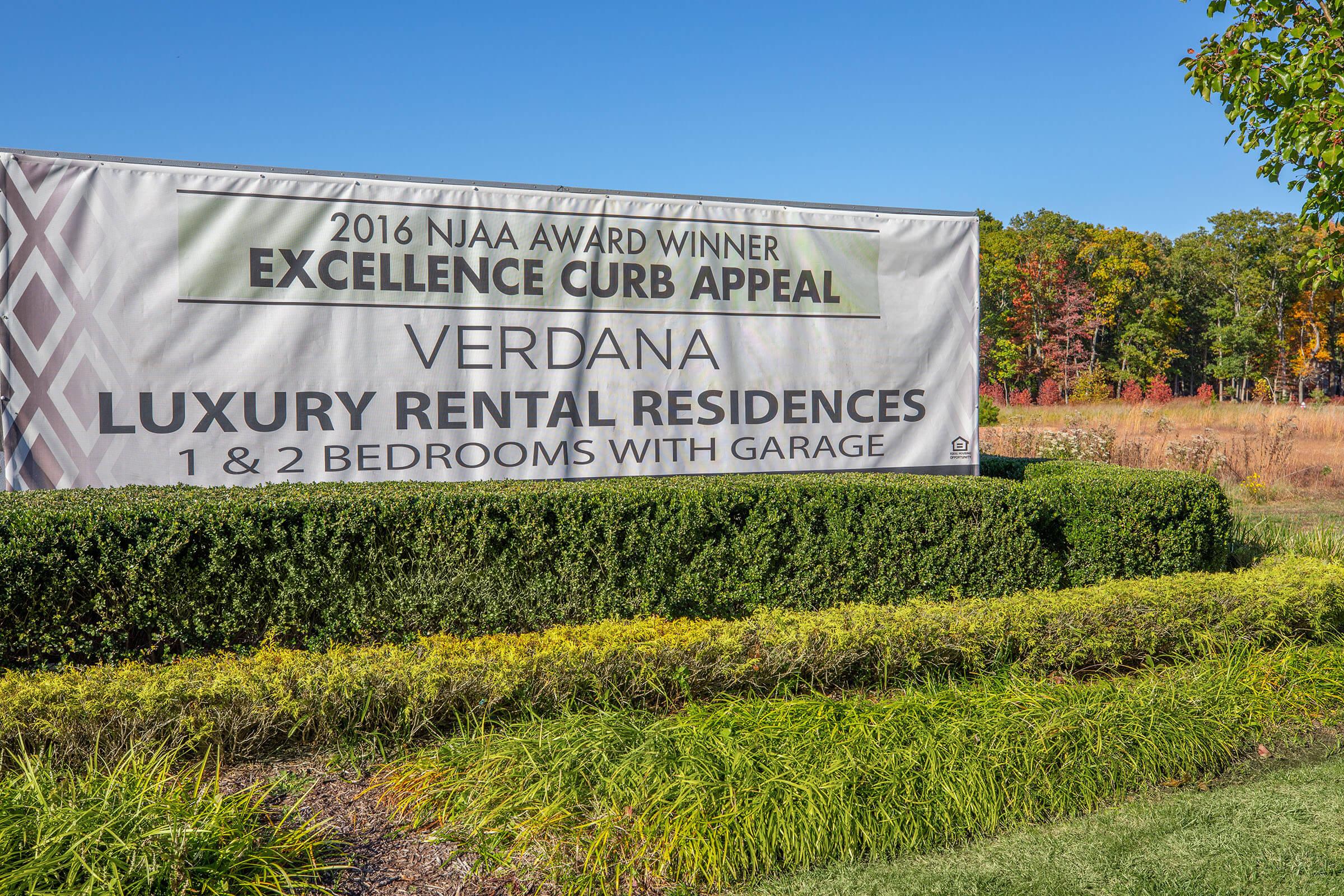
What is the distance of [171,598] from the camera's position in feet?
15.6

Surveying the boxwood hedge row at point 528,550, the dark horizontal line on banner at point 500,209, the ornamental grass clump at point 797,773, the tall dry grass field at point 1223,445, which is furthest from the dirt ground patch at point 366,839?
the tall dry grass field at point 1223,445

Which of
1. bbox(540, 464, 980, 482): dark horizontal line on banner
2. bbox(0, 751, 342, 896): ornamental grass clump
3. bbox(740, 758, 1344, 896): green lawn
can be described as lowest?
bbox(740, 758, 1344, 896): green lawn

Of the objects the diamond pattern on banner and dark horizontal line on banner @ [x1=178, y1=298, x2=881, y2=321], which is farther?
dark horizontal line on banner @ [x1=178, y1=298, x2=881, y2=321]

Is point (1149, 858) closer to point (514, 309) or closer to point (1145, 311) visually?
point (514, 309)

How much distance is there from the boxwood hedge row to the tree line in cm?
3974

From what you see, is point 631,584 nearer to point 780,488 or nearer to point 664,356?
point 780,488

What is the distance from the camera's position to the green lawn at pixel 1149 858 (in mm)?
3158

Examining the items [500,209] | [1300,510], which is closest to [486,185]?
[500,209]

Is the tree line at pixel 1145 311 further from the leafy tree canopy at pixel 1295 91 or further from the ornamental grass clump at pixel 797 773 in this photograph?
the ornamental grass clump at pixel 797 773

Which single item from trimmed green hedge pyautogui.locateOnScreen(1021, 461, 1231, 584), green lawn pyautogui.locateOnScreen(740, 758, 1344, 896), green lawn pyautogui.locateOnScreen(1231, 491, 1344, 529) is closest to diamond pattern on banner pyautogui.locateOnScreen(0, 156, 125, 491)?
green lawn pyautogui.locateOnScreen(740, 758, 1344, 896)

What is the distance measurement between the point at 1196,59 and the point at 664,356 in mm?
4154

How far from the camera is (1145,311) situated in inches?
1863

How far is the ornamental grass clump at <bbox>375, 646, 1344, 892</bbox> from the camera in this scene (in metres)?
3.22

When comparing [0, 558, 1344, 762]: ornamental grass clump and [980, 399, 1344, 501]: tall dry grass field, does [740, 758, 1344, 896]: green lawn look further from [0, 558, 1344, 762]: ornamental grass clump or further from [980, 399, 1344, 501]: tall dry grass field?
[980, 399, 1344, 501]: tall dry grass field
